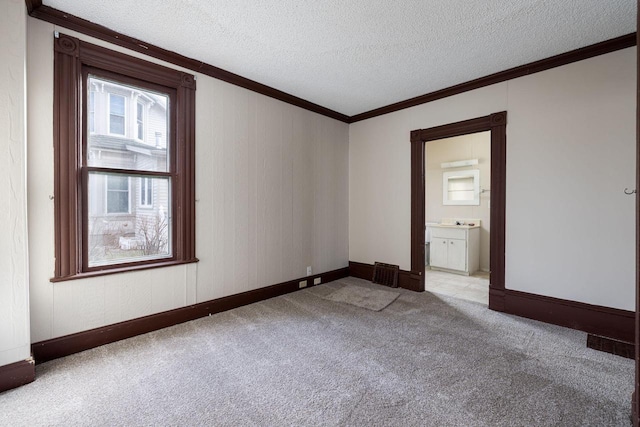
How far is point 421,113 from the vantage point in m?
4.06

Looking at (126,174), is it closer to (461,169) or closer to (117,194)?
(117,194)

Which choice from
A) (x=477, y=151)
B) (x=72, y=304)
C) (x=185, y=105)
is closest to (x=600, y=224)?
(x=477, y=151)

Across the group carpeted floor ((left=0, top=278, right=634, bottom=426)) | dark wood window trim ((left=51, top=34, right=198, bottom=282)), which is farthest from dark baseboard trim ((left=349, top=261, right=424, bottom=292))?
dark wood window trim ((left=51, top=34, right=198, bottom=282))

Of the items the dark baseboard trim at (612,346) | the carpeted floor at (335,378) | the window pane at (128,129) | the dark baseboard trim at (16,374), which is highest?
the window pane at (128,129)

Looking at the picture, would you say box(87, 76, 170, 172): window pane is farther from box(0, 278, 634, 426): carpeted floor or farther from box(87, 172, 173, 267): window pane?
box(0, 278, 634, 426): carpeted floor

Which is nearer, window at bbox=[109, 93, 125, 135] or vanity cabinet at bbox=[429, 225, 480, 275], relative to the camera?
window at bbox=[109, 93, 125, 135]

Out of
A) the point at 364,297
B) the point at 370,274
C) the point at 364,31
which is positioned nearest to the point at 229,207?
the point at 364,297

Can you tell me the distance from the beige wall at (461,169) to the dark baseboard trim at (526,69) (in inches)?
75.1

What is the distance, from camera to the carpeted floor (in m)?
1.65

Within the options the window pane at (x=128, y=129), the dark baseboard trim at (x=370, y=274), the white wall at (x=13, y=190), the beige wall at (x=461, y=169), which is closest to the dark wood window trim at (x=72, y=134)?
the window pane at (x=128, y=129)

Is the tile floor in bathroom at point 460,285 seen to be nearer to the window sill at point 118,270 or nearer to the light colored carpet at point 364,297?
the light colored carpet at point 364,297

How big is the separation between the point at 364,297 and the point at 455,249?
2.35 meters

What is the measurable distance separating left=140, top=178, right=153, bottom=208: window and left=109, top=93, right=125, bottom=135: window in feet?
1.55

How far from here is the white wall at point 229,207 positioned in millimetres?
2221
